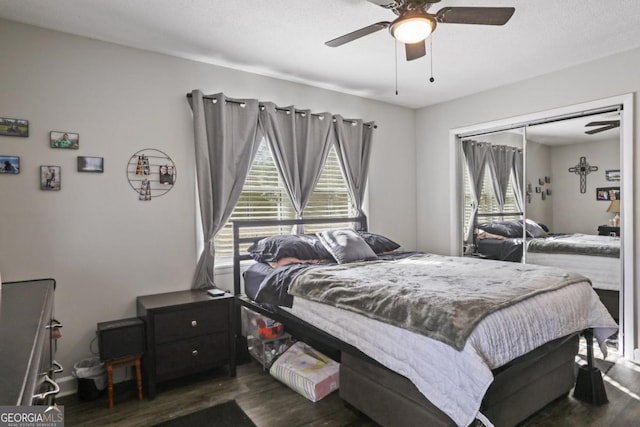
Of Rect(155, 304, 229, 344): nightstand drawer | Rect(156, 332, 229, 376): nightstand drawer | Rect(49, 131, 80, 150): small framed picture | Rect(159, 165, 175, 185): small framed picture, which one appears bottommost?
Rect(156, 332, 229, 376): nightstand drawer

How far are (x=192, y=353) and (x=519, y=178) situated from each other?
3.67 meters

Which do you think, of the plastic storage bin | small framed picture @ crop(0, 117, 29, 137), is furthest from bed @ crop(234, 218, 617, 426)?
small framed picture @ crop(0, 117, 29, 137)

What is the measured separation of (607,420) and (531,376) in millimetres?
634

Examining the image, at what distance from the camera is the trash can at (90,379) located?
2.72m

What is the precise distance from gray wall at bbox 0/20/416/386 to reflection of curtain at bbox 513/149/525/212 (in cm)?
302

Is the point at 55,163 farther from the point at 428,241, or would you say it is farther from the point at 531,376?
the point at 428,241

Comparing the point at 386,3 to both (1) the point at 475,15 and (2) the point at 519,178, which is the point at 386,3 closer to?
(1) the point at 475,15

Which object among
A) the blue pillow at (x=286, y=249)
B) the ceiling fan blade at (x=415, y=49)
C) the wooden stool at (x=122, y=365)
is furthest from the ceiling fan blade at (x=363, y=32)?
the wooden stool at (x=122, y=365)

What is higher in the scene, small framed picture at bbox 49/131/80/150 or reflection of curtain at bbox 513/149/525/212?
small framed picture at bbox 49/131/80/150

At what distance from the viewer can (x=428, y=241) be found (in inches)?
201

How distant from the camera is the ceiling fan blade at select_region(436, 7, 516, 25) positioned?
2.07m

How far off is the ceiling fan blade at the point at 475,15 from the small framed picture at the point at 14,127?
2.83 metres

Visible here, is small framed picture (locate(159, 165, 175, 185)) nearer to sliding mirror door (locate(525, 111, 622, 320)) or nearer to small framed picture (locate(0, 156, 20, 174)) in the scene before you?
small framed picture (locate(0, 156, 20, 174))

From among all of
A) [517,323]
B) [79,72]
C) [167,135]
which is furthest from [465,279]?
[79,72]
